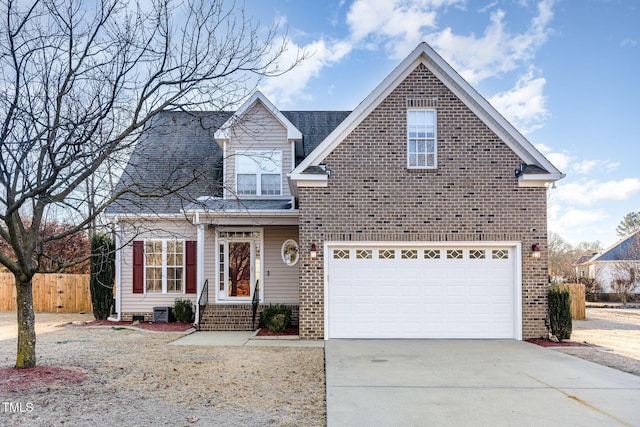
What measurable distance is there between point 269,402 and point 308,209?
5.50 metres

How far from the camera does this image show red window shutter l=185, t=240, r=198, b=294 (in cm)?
1403

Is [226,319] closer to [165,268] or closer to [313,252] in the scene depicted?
[165,268]

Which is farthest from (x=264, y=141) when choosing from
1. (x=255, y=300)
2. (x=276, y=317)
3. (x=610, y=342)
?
(x=610, y=342)

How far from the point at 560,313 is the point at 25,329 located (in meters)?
10.8

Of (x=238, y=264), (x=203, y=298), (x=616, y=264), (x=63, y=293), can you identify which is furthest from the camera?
(x=616, y=264)

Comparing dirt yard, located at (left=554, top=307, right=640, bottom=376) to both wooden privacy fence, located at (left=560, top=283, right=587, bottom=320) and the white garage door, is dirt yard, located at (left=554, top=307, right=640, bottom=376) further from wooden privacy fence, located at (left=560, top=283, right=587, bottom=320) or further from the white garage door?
the white garage door

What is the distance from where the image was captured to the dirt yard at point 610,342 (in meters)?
8.54

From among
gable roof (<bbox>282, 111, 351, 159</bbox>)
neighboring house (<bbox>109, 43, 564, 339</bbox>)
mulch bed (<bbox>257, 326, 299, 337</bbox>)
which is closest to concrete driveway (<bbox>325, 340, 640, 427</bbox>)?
neighboring house (<bbox>109, 43, 564, 339</bbox>)

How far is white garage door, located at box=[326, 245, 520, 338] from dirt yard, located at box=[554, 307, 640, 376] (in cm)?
166

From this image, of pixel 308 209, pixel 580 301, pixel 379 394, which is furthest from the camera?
pixel 580 301

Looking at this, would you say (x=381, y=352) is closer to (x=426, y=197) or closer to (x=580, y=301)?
(x=426, y=197)

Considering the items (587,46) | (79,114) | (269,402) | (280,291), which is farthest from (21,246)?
(587,46)

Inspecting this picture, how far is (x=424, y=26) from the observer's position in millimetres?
11805

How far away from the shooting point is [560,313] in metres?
10.7
